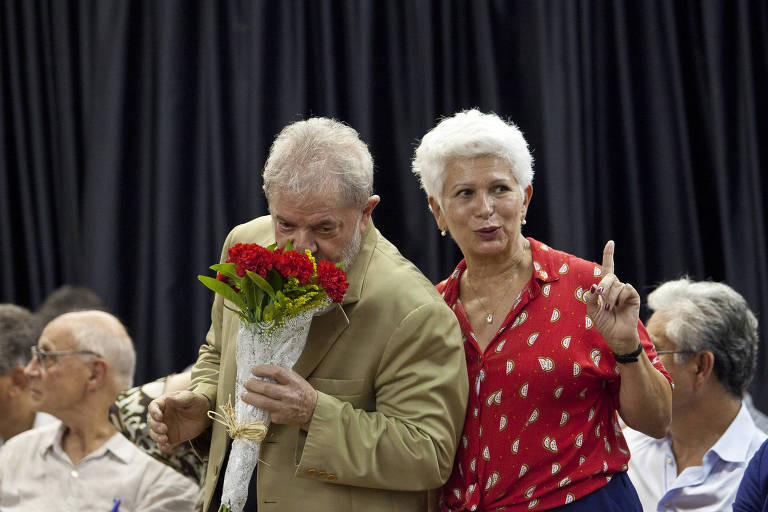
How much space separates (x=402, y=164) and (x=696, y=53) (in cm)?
136

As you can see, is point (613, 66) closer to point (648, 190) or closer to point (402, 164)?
point (648, 190)

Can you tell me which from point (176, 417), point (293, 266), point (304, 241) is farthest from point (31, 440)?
point (293, 266)

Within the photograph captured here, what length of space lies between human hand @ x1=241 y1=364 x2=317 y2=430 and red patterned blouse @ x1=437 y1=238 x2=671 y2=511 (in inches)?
17.1

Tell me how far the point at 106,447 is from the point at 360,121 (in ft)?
6.02

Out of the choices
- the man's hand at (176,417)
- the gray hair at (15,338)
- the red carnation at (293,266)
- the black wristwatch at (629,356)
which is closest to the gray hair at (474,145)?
the black wristwatch at (629,356)

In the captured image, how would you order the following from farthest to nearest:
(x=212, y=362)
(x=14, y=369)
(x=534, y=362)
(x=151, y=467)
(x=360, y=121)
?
(x=360, y=121)
(x=14, y=369)
(x=151, y=467)
(x=212, y=362)
(x=534, y=362)

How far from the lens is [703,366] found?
2.91 meters

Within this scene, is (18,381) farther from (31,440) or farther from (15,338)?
(31,440)

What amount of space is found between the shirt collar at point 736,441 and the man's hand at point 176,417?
1.52m

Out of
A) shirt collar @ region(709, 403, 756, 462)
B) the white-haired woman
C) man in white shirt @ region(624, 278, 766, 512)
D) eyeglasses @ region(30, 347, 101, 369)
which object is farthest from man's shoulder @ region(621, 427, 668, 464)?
eyeglasses @ region(30, 347, 101, 369)

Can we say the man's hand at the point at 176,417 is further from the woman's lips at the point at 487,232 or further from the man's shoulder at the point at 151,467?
the man's shoulder at the point at 151,467

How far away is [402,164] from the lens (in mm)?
4340

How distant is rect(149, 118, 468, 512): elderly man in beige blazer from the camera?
1.95 metres

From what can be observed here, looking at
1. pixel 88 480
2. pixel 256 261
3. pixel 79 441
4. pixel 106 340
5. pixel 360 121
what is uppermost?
pixel 360 121
